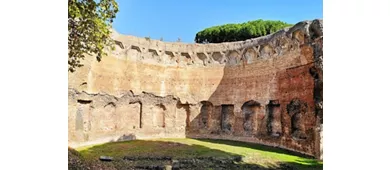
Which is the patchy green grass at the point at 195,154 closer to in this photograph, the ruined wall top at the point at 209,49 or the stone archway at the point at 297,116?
the stone archway at the point at 297,116

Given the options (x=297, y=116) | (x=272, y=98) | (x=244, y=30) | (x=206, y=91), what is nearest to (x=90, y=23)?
(x=297, y=116)

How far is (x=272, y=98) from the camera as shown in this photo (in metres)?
18.0

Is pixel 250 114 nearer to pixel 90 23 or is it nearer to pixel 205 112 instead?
pixel 205 112

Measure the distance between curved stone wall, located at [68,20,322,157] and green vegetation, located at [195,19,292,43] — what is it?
30.0 ft

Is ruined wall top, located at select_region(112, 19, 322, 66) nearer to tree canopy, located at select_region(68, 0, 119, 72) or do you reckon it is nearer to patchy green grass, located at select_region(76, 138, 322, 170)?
patchy green grass, located at select_region(76, 138, 322, 170)

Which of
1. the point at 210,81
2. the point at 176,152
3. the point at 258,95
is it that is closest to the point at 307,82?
the point at 258,95

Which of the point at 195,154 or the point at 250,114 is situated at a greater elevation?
the point at 250,114

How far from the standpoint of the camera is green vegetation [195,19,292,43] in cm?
3023

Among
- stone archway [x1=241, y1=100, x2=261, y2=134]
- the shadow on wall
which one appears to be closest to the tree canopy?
the shadow on wall

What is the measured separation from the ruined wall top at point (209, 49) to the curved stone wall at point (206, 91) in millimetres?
60

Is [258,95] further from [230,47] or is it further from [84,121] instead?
[84,121]

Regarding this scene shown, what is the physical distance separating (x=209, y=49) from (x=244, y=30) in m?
9.57

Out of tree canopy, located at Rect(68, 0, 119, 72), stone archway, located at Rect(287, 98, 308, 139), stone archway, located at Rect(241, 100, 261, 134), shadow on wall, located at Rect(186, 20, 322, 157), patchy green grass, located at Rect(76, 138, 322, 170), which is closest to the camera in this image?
tree canopy, located at Rect(68, 0, 119, 72)

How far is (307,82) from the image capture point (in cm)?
1484
